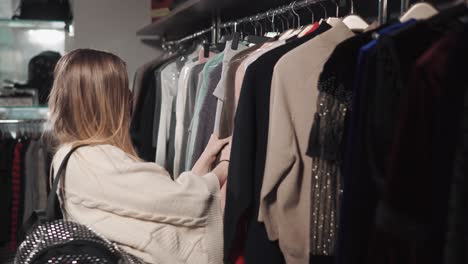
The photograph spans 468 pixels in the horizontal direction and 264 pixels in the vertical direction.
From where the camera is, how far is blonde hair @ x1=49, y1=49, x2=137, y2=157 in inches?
45.2

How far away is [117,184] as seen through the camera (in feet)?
3.51

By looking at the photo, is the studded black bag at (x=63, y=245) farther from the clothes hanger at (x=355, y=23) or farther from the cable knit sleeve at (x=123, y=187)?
the clothes hanger at (x=355, y=23)

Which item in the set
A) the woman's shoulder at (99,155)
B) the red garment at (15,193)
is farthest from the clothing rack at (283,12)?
Result: the red garment at (15,193)

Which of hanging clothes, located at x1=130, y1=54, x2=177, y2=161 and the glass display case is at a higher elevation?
the glass display case

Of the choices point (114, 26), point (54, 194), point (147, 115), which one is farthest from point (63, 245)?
point (114, 26)

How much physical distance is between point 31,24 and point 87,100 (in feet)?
6.69

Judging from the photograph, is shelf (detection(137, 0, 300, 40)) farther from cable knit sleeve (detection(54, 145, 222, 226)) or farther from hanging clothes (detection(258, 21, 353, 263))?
cable knit sleeve (detection(54, 145, 222, 226))

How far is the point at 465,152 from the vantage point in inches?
26.0

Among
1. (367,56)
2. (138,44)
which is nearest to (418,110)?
(367,56)

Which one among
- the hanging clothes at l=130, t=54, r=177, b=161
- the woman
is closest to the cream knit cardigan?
the woman

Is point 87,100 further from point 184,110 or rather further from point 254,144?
point 184,110

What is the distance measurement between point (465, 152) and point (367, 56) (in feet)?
0.81

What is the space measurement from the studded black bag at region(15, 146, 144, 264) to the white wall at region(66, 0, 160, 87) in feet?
6.59

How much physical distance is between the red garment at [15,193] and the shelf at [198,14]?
37.4 inches
